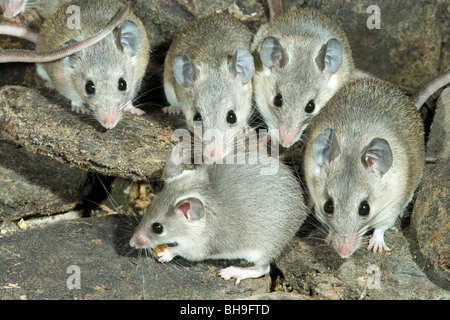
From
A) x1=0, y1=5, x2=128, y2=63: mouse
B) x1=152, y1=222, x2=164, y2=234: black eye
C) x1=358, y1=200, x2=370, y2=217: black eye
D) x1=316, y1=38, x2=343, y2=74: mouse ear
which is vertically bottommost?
x1=152, y1=222, x2=164, y2=234: black eye

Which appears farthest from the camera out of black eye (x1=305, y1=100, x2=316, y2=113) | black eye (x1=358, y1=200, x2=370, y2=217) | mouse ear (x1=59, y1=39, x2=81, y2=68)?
mouse ear (x1=59, y1=39, x2=81, y2=68)

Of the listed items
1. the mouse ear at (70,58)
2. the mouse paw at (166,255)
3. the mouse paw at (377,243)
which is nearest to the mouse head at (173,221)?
the mouse paw at (166,255)

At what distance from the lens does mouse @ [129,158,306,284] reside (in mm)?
4199

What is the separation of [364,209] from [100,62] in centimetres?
235

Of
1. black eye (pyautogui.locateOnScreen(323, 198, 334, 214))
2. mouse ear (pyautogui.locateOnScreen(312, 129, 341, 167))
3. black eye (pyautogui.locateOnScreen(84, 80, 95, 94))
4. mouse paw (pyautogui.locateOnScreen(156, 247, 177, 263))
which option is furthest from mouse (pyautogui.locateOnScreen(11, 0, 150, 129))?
black eye (pyautogui.locateOnScreen(323, 198, 334, 214))

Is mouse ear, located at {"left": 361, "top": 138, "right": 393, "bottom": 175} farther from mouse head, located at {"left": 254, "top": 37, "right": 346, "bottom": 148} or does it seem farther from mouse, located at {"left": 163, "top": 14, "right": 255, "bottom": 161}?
mouse, located at {"left": 163, "top": 14, "right": 255, "bottom": 161}

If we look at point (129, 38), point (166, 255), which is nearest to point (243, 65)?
point (129, 38)

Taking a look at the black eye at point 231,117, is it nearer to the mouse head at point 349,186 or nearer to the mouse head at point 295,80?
the mouse head at point 295,80

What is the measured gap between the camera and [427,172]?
480cm

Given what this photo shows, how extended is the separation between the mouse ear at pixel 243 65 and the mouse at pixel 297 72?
12 centimetres

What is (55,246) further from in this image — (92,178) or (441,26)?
(441,26)

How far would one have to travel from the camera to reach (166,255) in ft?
14.4

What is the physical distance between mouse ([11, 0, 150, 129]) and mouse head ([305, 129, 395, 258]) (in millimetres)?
→ 1611

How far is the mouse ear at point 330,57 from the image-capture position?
→ 4555 millimetres
